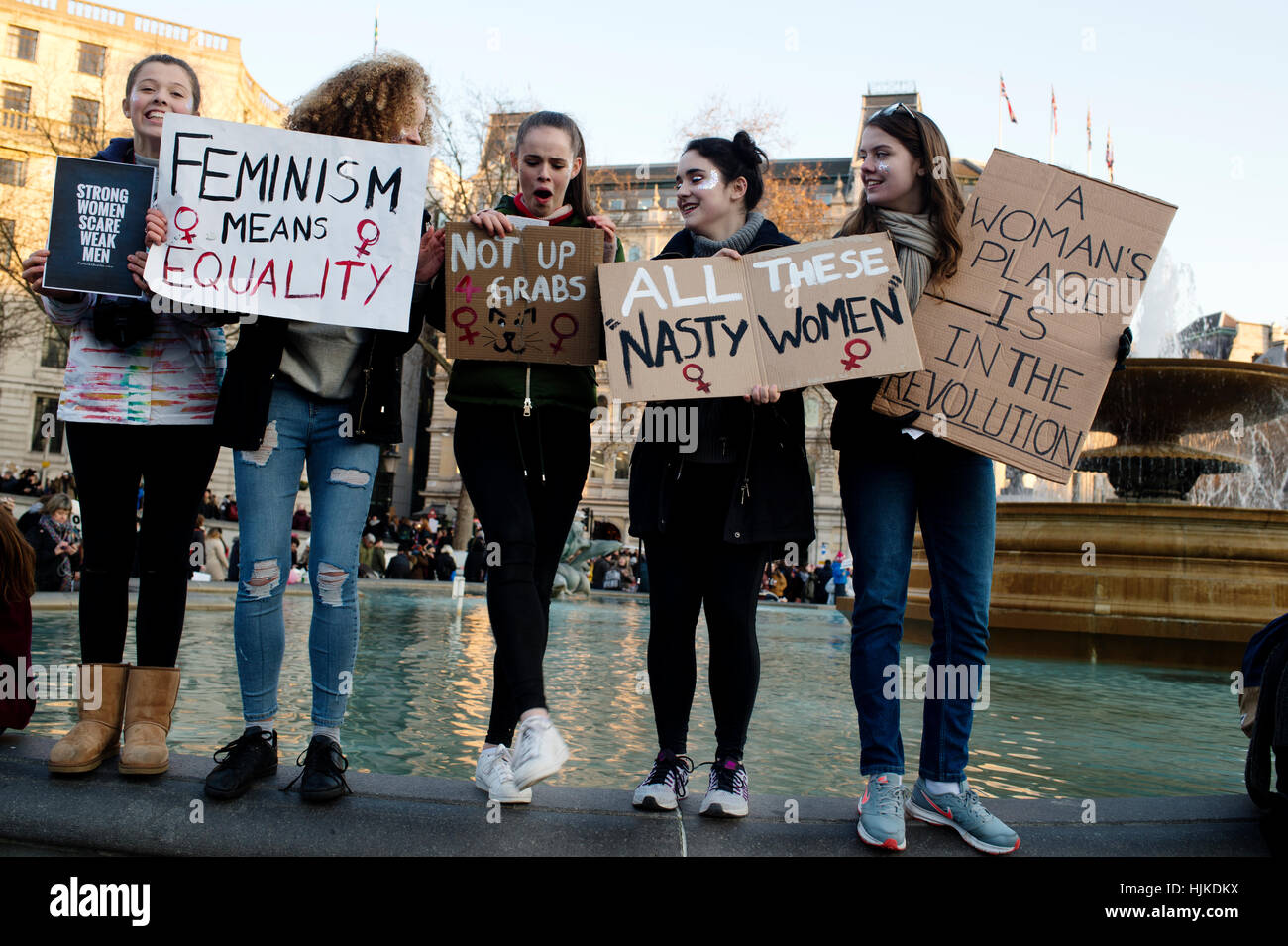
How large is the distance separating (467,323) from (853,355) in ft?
3.90

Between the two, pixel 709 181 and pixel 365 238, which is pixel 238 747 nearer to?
pixel 365 238

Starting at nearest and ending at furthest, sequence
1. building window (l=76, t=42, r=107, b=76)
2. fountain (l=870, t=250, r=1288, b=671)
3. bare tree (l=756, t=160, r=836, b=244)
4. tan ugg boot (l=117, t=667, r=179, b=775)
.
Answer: tan ugg boot (l=117, t=667, r=179, b=775) < fountain (l=870, t=250, r=1288, b=671) < bare tree (l=756, t=160, r=836, b=244) < building window (l=76, t=42, r=107, b=76)

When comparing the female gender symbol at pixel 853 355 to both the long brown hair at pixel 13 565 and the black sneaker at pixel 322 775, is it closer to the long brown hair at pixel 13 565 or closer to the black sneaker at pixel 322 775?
the black sneaker at pixel 322 775

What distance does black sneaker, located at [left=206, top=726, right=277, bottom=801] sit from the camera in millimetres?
2512

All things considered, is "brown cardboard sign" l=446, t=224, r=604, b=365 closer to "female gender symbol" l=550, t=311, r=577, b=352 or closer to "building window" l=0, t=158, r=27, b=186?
"female gender symbol" l=550, t=311, r=577, b=352

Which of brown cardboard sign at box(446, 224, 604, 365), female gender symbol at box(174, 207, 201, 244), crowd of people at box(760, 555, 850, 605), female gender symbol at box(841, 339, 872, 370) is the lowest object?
crowd of people at box(760, 555, 850, 605)

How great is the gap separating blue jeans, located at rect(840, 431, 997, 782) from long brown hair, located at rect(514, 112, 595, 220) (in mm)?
1223

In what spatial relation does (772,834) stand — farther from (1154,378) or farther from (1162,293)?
(1162,293)

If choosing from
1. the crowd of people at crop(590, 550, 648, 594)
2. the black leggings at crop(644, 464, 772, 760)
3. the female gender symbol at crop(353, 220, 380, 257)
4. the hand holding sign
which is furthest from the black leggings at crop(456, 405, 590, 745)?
the crowd of people at crop(590, 550, 648, 594)

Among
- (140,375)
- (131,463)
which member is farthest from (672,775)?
(140,375)

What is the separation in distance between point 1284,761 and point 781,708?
8.84 ft

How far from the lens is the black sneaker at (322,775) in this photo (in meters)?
2.49

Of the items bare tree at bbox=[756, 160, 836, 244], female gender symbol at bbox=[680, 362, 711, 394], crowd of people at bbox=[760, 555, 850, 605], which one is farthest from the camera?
bare tree at bbox=[756, 160, 836, 244]

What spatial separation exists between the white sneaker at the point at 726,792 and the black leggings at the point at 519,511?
0.52 meters
